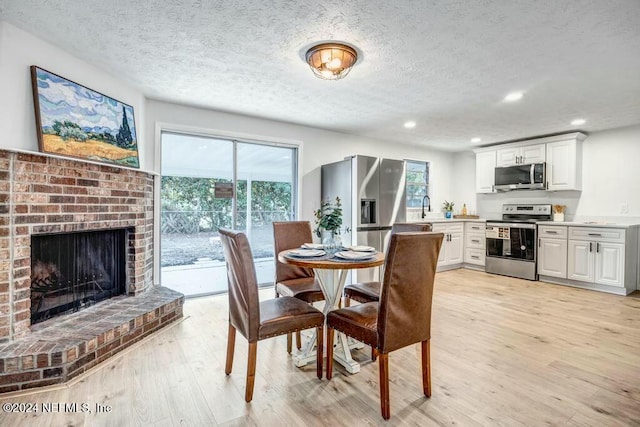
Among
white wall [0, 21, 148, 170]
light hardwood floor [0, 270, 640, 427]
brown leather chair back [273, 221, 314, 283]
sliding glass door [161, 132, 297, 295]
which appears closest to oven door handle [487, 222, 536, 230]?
light hardwood floor [0, 270, 640, 427]

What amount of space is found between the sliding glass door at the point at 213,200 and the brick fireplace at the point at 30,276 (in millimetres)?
861

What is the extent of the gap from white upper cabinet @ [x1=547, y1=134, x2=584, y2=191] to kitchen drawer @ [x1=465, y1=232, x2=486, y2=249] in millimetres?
1241

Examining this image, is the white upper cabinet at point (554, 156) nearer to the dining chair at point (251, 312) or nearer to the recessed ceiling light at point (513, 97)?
the recessed ceiling light at point (513, 97)


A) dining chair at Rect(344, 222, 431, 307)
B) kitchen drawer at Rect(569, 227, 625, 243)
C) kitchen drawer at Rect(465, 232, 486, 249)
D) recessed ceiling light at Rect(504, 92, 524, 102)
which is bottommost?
dining chair at Rect(344, 222, 431, 307)

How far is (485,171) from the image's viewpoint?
5.61 metres

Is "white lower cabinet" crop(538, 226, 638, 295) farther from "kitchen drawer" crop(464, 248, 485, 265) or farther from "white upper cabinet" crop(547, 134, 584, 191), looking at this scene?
"kitchen drawer" crop(464, 248, 485, 265)

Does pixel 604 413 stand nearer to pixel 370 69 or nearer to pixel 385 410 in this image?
pixel 385 410

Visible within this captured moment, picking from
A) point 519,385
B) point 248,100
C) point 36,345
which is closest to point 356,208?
point 248,100

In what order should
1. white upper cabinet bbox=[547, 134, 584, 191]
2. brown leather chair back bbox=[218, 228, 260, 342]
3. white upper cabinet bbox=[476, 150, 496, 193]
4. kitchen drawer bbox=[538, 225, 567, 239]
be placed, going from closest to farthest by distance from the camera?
brown leather chair back bbox=[218, 228, 260, 342]
kitchen drawer bbox=[538, 225, 567, 239]
white upper cabinet bbox=[547, 134, 584, 191]
white upper cabinet bbox=[476, 150, 496, 193]

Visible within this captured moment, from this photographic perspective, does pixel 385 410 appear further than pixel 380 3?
No

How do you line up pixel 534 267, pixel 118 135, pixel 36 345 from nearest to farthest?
1. pixel 36 345
2. pixel 118 135
3. pixel 534 267

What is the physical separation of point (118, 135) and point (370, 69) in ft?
7.68

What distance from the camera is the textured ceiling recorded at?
6.07 ft

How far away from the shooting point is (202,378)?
6.68 ft
